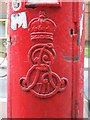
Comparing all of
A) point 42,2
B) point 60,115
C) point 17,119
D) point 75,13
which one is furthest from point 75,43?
point 17,119

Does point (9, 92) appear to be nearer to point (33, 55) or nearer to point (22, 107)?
point (22, 107)

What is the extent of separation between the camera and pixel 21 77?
8.96 feet

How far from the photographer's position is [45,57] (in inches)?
104

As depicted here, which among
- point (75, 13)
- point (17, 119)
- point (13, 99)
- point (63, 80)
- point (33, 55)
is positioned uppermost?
point (75, 13)

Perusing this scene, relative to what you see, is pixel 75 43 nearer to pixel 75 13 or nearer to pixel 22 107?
pixel 75 13

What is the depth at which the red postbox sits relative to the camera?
2639 millimetres

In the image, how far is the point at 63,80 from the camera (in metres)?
2.71

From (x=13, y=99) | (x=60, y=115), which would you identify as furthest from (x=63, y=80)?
(x=13, y=99)

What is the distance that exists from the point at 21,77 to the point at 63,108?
1.47 feet

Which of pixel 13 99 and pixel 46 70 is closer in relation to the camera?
pixel 46 70

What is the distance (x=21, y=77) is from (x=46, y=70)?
234mm

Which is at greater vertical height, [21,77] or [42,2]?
[42,2]

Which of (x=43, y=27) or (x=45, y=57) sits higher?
(x=43, y=27)

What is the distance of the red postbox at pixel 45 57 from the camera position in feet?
8.66
